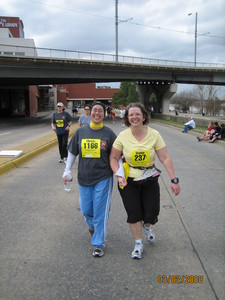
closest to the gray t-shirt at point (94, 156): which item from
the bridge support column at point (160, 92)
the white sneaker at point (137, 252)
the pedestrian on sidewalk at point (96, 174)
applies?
the pedestrian on sidewalk at point (96, 174)

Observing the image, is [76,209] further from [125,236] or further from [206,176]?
[206,176]

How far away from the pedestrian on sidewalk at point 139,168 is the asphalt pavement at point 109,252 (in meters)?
0.38

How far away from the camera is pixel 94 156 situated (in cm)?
339

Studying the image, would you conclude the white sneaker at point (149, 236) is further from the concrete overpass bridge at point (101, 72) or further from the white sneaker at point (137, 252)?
the concrete overpass bridge at point (101, 72)

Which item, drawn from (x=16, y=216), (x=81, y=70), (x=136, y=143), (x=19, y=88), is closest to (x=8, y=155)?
(x=16, y=216)

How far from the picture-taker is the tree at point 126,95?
81.2 meters

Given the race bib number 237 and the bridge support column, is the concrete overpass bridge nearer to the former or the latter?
the bridge support column

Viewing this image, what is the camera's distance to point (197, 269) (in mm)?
3109

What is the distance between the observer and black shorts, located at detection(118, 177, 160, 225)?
325cm

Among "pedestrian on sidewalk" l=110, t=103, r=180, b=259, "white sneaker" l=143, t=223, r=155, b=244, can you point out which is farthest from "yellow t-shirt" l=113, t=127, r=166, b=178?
"white sneaker" l=143, t=223, r=155, b=244

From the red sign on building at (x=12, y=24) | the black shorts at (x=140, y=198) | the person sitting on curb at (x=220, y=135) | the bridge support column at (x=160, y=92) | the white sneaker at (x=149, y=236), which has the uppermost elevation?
the red sign on building at (x=12, y=24)

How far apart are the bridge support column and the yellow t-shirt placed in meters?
43.2

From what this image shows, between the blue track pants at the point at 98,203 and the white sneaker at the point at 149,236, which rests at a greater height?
the blue track pants at the point at 98,203

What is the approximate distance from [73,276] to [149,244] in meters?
1.14
